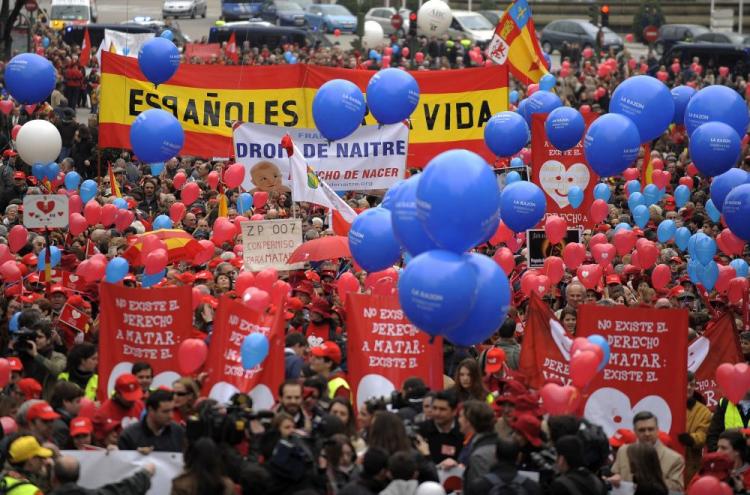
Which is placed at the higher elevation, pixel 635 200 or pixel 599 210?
pixel 599 210

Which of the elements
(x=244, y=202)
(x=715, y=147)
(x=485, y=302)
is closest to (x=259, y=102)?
(x=244, y=202)

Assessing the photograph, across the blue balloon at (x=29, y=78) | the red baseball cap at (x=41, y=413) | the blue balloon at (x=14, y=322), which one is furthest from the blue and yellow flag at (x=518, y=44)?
the red baseball cap at (x=41, y=413)

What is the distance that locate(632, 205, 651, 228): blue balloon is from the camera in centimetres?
1609

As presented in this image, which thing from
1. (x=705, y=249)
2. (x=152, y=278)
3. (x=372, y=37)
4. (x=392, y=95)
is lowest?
(x=152, y=278)

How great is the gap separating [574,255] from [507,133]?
2.84m

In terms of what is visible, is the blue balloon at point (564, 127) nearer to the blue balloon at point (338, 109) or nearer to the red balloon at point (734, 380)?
the blue balloon at point (338, 109)

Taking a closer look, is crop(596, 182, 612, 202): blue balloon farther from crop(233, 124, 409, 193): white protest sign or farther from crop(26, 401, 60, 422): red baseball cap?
crop(26, 401, 60, 422): red baseball cap

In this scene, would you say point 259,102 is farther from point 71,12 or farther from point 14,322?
point 71,12

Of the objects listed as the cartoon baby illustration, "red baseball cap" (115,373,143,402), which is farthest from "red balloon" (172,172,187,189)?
"red baseball cap" (115,373,143,402)

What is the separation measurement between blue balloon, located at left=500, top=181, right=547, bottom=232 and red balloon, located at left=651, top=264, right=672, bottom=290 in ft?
3.82

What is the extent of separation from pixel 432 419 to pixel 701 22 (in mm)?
45032

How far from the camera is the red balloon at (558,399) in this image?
871 centimetres

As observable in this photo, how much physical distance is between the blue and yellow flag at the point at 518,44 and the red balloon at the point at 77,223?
943cm

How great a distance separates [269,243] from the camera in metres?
13.6
